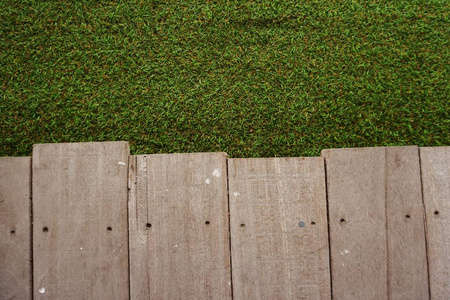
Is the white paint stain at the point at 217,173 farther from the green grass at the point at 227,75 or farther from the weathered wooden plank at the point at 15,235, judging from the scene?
the weathered wooden plank at the point at 15,235

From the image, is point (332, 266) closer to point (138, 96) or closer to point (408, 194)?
point (408, 194)

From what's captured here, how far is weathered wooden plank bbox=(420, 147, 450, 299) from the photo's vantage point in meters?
1.42

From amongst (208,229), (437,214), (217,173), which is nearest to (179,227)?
(208,229)

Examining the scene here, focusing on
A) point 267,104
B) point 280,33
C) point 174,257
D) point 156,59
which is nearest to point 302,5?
point 280,33

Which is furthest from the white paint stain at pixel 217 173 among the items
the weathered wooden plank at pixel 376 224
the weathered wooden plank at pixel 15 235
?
the weathered wooden plank at pixel 15 235

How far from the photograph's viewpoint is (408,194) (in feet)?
4.69

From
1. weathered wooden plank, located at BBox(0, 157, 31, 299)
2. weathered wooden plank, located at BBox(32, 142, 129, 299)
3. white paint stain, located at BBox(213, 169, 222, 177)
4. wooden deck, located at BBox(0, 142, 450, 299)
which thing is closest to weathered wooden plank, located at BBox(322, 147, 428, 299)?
wooden deck, located at BBox(0, 142, 450, 299)

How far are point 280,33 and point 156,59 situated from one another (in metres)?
0.81

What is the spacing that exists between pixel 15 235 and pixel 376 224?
1.74 metres

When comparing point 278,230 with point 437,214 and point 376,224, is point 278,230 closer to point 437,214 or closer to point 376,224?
point 376,224

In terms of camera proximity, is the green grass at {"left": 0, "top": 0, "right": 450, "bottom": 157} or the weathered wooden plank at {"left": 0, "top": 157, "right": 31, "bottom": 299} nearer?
the weathered wooden plank at {"left": 0, "top": 157, "right": 31, "bottom": 299}

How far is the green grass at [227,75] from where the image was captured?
179 centimetres

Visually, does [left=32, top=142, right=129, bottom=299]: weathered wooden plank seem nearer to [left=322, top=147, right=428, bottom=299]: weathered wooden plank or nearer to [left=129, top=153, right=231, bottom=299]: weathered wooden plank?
[left=129, top=153, right=231, bottom=299]: weathered wooden plank

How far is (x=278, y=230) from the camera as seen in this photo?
1.40m
